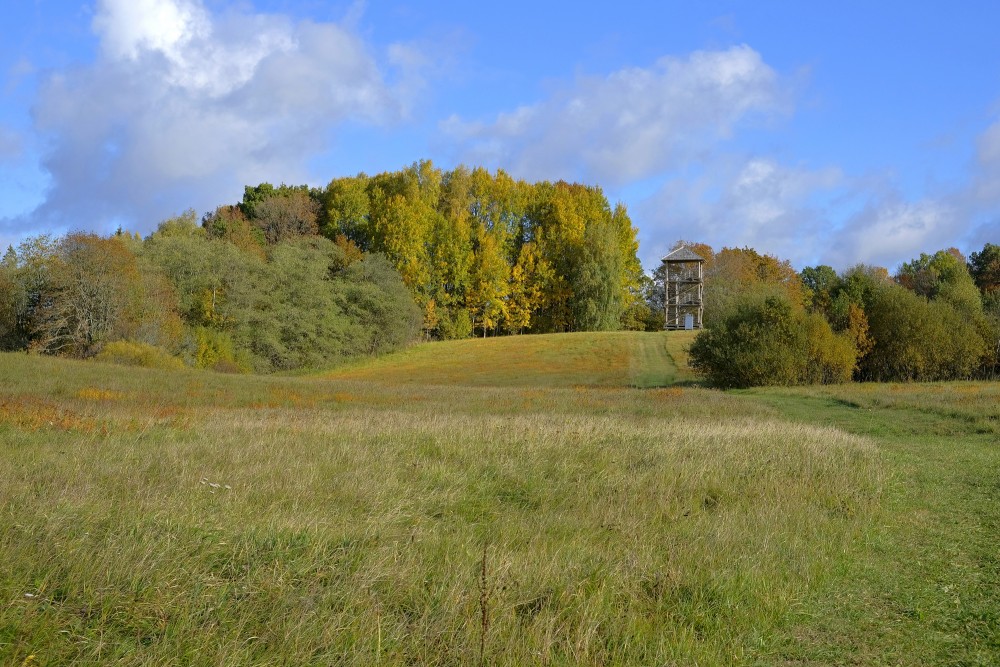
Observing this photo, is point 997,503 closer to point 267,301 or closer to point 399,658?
point 399,658

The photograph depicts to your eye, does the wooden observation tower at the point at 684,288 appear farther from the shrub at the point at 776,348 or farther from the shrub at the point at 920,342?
the shrub at the point at 776,348

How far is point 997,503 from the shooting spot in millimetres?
10562

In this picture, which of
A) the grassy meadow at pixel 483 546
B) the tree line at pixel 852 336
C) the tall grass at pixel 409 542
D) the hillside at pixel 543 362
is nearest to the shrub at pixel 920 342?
the tree line at pixel 852 336

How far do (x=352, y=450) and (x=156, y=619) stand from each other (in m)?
7.01

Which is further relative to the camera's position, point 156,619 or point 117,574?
point 117,574

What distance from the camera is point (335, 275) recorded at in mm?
70500

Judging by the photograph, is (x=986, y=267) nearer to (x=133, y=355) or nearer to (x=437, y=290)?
(x=437, y=290)

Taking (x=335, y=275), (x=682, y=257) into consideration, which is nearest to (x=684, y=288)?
(x=682, y=257)

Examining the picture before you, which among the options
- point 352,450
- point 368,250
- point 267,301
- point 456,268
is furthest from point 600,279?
point 352,450

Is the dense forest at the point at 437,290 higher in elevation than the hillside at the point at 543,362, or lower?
higher

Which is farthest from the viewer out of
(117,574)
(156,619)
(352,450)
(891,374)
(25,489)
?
(891,374)

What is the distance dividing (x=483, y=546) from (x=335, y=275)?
65402 mm

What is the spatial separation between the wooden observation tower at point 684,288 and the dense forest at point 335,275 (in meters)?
5.80

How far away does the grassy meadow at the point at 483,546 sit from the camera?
5.21 metres
